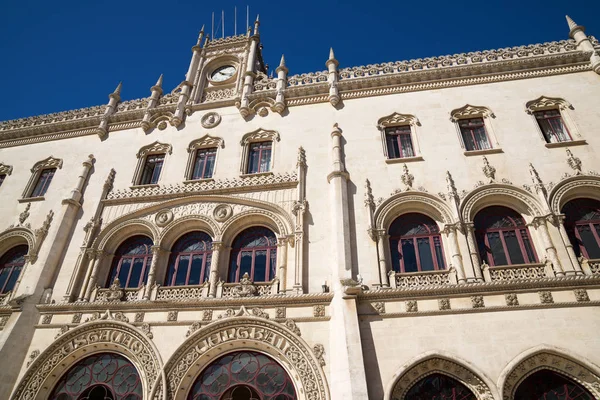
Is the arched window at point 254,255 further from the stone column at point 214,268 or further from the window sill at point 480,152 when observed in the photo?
the window sill at point 480,152

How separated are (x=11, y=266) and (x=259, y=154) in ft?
37.5

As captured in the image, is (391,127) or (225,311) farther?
(391,127)

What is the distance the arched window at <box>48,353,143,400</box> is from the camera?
12.1 m

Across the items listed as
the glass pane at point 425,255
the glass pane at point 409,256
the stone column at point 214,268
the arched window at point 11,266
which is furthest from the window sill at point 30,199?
the glass pane at point 425,255

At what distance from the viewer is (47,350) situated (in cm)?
1287

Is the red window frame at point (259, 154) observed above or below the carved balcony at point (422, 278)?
above

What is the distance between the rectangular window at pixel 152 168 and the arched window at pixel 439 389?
43.9ft

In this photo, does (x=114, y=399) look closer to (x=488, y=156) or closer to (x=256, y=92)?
(x=256, y=92)

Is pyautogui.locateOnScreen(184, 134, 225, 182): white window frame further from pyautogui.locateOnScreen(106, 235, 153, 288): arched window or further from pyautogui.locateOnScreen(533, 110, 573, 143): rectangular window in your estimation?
pyautogui.locateOnScreen(533, 110, 573, 143): rectangular window

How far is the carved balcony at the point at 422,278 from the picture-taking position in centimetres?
1202

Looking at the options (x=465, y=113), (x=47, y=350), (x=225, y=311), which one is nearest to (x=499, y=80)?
(x=465, y=113)

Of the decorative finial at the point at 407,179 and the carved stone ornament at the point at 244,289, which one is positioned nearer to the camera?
the carved stone ornament at the point at 244,289

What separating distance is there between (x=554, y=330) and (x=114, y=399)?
1309cm

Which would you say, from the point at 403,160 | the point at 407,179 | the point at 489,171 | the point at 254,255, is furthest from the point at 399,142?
the point at 254,255
